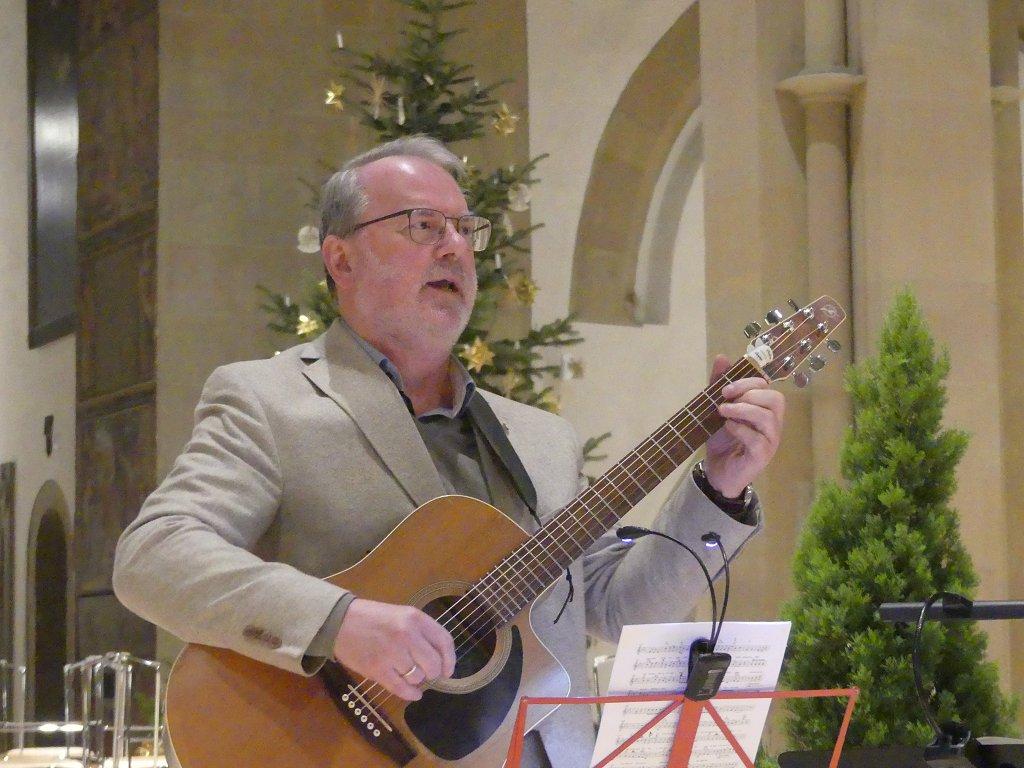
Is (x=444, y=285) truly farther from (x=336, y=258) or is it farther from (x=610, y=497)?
(x=610, y=497)

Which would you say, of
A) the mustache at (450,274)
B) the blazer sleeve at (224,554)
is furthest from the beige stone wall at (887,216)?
the blazer sleeve at (224,554)

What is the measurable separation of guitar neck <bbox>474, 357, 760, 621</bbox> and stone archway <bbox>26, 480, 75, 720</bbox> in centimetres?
1008

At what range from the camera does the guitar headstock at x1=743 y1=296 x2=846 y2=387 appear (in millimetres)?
2551

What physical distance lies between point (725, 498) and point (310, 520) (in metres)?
0.71

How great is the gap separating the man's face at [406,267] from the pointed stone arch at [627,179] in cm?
581

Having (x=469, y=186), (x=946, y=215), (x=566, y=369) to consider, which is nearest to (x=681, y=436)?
(x=946, y=215)

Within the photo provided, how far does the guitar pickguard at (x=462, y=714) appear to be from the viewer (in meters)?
2.36

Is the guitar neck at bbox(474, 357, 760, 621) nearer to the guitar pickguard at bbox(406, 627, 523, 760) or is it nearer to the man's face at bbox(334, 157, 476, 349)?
the guitar pickguard at bbox(406, 627, 523, 760)

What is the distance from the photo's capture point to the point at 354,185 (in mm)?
2807

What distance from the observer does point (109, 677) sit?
9.20 metres

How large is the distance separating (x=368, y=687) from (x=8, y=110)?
40.0 feet

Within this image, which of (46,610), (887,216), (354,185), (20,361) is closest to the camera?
(354,185)

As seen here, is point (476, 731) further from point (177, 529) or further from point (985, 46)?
point (985, 46)

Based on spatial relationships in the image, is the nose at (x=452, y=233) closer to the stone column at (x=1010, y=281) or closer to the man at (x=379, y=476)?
the man at (x=379, y=476)
